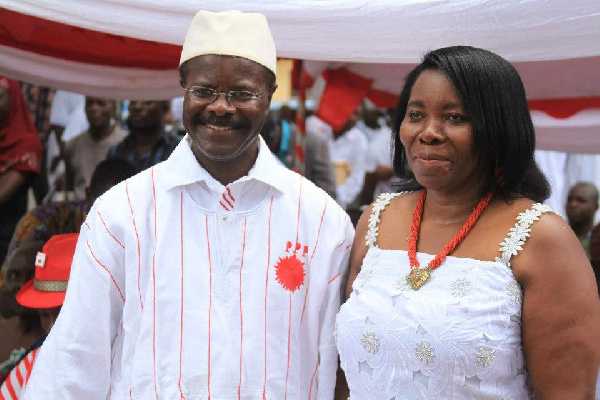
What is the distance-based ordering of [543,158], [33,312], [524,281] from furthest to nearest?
[543,158] < [33,312] < [524,281]

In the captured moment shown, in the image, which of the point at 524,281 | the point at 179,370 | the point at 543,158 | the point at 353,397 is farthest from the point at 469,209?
the point at 543,158

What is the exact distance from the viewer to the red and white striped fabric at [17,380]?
278cm

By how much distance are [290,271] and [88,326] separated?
0.58 metres

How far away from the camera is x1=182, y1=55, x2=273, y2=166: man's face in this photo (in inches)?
84.2

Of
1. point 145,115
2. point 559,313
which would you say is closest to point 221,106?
point 559,313

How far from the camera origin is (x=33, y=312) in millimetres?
3432

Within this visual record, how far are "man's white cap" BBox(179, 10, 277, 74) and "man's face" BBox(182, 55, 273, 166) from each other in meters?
0.02

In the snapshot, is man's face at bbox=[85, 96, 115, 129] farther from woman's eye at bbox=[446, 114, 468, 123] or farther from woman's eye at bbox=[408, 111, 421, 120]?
woman's eye at bbox=[446, 114, 468, 123]

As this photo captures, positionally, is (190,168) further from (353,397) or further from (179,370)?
(353,397)

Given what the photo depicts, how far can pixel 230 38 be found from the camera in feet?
7.07

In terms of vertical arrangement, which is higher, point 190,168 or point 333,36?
point 333,36

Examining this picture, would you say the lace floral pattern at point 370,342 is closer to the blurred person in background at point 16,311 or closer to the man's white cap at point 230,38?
the man's white cap at point 230,38

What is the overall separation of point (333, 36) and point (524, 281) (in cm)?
130

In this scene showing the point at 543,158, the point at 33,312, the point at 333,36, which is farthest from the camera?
the point at 543,158
